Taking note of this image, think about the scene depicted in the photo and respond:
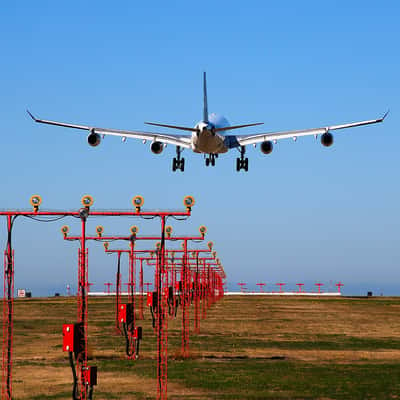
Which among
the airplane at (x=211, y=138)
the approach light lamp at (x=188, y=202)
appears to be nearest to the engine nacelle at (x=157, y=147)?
the airplane at (x=211, y=138)

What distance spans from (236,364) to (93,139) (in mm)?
28290

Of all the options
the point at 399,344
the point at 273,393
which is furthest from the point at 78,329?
the point at 399,344

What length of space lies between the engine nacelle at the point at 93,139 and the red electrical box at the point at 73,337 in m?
40.0

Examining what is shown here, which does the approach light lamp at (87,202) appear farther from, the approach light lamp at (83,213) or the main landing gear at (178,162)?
the main landing gear at (178,162)

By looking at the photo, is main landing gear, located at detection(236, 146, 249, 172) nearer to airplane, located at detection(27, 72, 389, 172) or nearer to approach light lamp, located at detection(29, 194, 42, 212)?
airplane, located at detection(27, 72, 389, 172)

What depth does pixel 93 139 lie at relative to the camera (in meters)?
64.8

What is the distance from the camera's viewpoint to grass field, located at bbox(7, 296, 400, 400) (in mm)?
32688

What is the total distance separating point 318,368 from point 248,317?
155 ft

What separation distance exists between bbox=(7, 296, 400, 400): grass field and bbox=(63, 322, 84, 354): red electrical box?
622 cm

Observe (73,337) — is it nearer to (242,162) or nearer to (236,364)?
(236,364)

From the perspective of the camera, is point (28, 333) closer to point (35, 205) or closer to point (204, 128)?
point (204, 128)

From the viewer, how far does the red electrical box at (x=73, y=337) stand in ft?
83.1

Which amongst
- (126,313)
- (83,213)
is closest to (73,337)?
(83,213)

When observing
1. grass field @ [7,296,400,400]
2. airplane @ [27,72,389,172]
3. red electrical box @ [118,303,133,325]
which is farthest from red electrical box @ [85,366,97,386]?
airplane @ [27,72,389,172]
